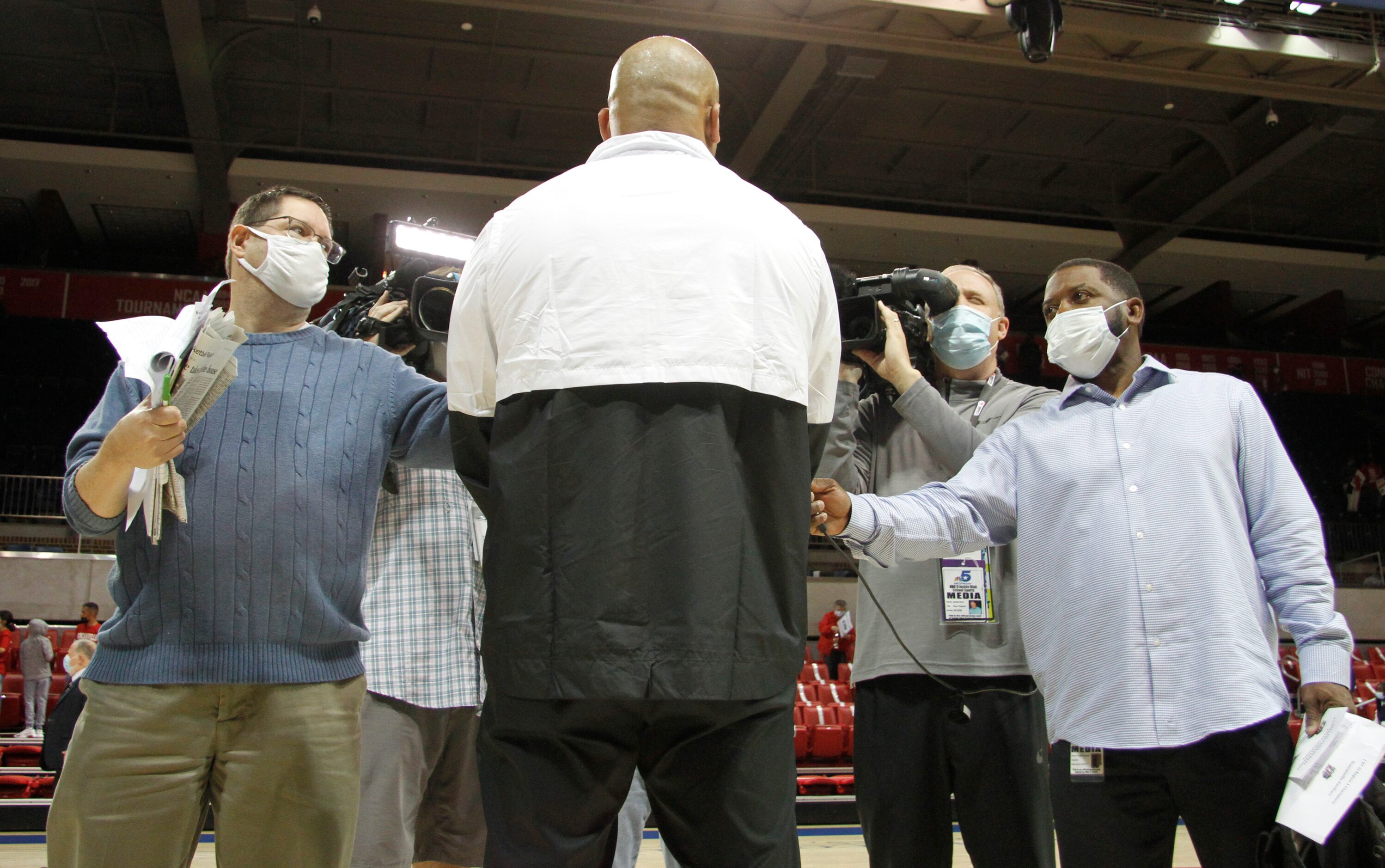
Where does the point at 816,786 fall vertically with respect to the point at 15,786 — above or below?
below

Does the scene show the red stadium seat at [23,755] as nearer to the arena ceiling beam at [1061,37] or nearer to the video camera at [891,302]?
the arena ceiling beam at [1061,37]

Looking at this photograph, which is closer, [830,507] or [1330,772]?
[1330,772]

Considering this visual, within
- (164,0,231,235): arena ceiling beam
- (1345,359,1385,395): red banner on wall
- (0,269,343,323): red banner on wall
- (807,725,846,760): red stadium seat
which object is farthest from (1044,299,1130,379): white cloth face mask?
(1345,359,1385,395): red banner on wall

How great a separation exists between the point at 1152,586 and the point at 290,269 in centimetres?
169

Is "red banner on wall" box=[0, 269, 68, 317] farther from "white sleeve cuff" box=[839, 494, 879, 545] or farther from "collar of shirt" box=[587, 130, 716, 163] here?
"collar of shirt" box=[587, 130, 716, 163]

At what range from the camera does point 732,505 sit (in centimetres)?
121

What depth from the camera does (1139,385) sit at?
216 centimetres

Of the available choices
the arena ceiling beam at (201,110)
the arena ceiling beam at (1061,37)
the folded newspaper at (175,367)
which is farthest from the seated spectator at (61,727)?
the arena ceiling beam at (201,110)

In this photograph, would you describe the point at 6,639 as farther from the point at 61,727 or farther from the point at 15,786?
the point at 61,727

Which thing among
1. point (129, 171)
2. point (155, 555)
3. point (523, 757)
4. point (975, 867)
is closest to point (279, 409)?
point (155, 555)

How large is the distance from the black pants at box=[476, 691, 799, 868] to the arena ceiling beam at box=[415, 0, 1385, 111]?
886cm

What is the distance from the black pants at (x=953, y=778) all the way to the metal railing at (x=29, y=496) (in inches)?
487

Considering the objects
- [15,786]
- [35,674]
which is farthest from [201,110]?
[15,786]

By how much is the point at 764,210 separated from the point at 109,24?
39.1 feet
